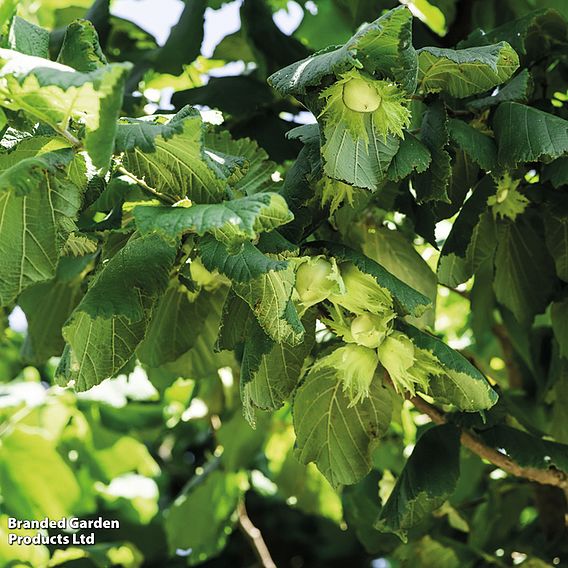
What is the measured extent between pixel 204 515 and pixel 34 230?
95 cm

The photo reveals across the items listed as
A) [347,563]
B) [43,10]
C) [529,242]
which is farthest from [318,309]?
[43,10]

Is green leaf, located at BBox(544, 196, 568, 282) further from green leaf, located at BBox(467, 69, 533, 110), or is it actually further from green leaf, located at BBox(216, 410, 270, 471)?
green leaf, located at BBox(216, 410, 270, 471)

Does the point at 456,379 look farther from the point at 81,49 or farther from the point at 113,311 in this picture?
the point at 81,49

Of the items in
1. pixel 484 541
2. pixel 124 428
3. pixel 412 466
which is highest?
pixel 412 466

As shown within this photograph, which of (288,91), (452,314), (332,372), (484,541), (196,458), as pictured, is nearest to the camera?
(288,91)

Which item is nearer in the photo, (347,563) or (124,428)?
(124,428)

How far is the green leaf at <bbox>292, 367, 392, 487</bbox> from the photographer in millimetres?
815

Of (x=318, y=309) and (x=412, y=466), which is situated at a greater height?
(x=318, y=309)

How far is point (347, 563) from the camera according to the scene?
5.94 ft

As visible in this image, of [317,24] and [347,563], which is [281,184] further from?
[347,563]

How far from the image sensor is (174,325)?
2.98 feet

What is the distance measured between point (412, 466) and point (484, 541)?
1.43ft

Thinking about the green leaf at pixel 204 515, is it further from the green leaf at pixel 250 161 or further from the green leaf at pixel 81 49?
the green leaf at pixel 81 49

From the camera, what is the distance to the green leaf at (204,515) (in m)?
1.48
